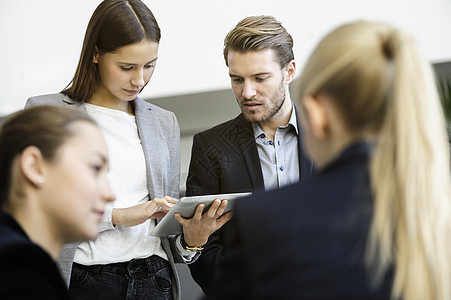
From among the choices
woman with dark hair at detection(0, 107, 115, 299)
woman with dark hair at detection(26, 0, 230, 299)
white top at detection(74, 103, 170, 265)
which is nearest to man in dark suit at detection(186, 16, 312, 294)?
woman with dark hair at detection(26, 0, 230, 299)

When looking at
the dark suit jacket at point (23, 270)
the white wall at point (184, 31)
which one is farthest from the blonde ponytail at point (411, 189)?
the white wall at point (184, 31)

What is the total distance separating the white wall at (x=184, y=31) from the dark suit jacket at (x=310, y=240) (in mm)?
2033

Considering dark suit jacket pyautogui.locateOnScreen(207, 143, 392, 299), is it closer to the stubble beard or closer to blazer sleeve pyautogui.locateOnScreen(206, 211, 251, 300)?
blazer sleeve pyautogui.locateOnScreen(206, 211, 251, 300)

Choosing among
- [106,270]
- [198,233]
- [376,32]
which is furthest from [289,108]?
[376,32]

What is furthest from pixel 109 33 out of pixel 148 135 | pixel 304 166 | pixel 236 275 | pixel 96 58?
pixel 236 275

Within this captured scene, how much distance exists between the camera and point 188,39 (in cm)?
313

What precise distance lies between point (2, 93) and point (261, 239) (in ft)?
9.31

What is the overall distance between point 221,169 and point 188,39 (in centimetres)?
135

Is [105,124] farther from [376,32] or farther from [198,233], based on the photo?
[376,32]

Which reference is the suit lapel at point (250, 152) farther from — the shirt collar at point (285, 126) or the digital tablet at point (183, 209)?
the digital tablet at point (183, 209)

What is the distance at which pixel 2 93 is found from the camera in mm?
3346

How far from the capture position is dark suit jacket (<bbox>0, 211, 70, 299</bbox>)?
0.93 metres

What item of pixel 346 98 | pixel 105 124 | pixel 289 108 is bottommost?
pixel 289 108

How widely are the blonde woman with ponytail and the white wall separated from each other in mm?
1928
